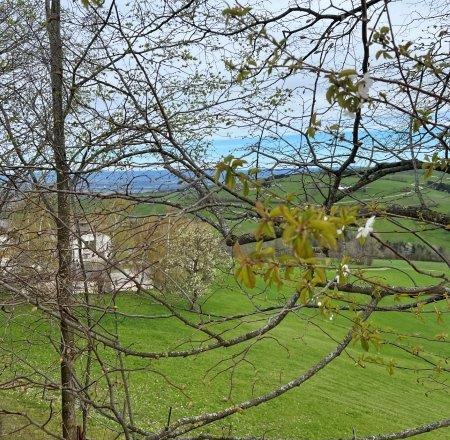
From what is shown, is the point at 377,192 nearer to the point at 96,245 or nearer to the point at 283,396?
the point at 96,245

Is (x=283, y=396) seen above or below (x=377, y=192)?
below

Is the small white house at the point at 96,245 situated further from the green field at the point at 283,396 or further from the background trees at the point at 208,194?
the green field at the point at 283,396

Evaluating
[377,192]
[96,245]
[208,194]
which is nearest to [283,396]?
[377,192]

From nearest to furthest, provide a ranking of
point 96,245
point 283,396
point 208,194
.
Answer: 1. point 208,194
2. point 96,245
3. point 283,396

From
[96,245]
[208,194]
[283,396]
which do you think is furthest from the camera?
[283,396]

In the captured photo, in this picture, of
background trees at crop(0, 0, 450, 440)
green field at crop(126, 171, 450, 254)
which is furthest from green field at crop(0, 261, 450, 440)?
green field at crop(126, 171, 450, 254)

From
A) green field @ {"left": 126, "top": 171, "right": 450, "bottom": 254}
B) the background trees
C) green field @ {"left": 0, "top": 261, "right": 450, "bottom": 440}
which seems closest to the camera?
the background trees

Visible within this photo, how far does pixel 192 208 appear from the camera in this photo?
2.46 metres

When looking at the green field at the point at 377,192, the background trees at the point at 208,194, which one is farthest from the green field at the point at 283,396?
the green field at the point at 377,192

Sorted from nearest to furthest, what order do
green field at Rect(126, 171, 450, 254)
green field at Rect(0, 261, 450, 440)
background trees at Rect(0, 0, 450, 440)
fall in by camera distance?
background trees at Rect(0, 0, 450, 440) → green field at Rect(126, 171, 450, 254) → green field at Rect(0, 261, 450, 440)

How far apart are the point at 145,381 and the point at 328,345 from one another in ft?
41.2

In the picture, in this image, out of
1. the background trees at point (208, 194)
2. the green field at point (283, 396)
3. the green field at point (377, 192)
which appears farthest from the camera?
the green field at point (283, 396)

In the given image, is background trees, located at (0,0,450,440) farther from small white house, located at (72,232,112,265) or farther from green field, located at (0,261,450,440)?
green field, located at (0,261,450,440)

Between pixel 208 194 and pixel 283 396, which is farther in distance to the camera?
pixel 283 396
